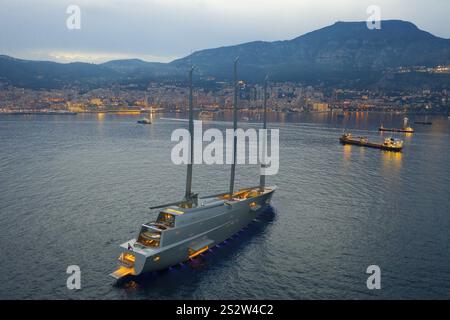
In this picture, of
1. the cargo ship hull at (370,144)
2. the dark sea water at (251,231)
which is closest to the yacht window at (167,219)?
the dark sea water at (251,231)

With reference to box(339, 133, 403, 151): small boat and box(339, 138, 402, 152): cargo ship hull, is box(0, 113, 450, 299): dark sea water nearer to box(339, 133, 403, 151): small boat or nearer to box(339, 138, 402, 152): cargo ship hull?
box(339, 138, 402, 152): cargo ship hull

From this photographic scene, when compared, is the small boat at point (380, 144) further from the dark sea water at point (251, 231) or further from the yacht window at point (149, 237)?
the yacht window at point (149, 237)

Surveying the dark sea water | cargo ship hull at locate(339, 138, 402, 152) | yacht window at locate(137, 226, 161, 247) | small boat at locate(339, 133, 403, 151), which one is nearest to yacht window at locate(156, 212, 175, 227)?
yacht window at locate(137, 226, 161, 247)

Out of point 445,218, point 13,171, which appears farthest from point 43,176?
point 445,218

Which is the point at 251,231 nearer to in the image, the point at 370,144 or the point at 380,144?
Answer: the point at 380,144

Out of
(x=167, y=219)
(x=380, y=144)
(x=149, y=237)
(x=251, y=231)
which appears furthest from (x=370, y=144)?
(x=149, y=237)

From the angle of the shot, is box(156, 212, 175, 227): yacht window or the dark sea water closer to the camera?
the dark sea water
